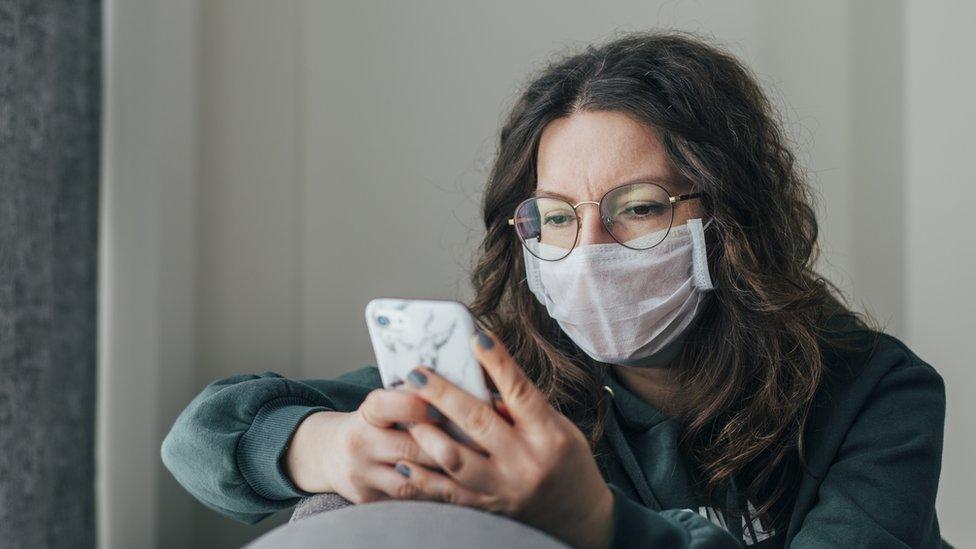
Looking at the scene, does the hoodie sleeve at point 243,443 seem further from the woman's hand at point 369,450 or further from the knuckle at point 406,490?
the knuckle at point 406,490

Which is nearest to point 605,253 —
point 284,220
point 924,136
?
point 284,220

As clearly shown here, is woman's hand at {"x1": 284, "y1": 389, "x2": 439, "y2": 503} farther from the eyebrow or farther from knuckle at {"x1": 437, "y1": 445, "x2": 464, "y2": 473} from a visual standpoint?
the eyebrow

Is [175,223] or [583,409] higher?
[175,223]

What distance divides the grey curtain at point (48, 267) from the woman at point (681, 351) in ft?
1.05

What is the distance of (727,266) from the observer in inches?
46.6

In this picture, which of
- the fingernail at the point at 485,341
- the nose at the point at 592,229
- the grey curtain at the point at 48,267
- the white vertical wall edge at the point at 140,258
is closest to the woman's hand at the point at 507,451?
the fingernail at the point at 485,341

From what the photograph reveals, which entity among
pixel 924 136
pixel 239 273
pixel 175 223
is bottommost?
pixel 239 273

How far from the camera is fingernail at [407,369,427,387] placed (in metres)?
0.74

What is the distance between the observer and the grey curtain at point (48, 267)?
4.13ft

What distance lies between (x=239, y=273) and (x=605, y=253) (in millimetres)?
1023

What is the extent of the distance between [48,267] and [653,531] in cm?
103

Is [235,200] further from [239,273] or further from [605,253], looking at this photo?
[605,253]

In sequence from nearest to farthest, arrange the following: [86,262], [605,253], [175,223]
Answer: [605,253], [86,262], [175,223]

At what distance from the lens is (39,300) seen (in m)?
1.32
